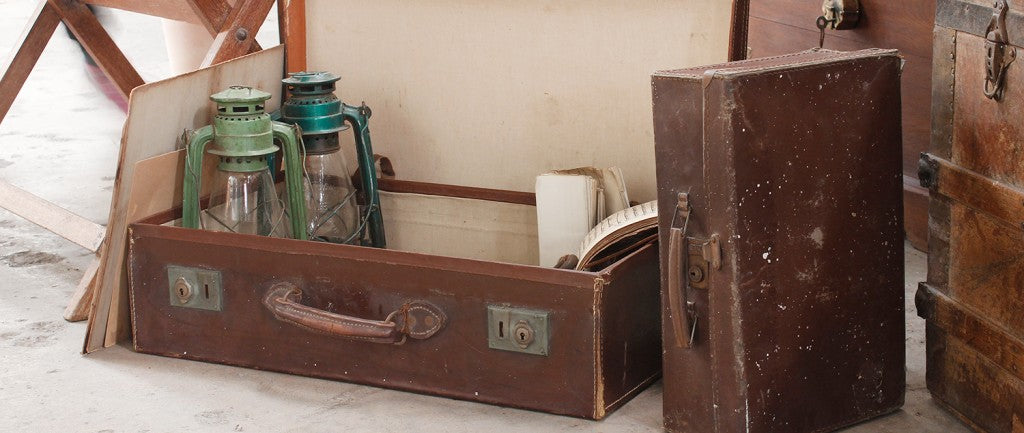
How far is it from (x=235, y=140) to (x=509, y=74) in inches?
26.7

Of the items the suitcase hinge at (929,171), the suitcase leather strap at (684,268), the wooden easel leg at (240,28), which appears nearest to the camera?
the suitcase leather strap at (684,268)

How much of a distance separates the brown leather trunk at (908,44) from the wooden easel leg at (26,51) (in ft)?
6.85

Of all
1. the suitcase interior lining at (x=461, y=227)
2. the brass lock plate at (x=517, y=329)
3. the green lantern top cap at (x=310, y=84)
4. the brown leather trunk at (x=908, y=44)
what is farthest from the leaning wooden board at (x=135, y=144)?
the brown leather trunk at (x=908, y=44)

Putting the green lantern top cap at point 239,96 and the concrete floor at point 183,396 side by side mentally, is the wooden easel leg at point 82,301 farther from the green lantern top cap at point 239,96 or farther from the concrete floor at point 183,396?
the green lantern top cap at point 239,96

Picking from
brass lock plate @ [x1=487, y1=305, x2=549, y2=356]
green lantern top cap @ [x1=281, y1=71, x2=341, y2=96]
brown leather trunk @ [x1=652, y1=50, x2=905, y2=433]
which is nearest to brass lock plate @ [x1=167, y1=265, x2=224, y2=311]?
green lantern top cap @ [x1=281, y1=71, x2=341, y2=96]

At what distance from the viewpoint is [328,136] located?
264 centimetres

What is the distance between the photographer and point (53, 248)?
311 cm

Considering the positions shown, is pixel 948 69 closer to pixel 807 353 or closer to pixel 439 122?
pixel 807 353

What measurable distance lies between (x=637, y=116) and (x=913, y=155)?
924 mm

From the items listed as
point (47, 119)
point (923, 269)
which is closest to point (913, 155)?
point (923, 269)

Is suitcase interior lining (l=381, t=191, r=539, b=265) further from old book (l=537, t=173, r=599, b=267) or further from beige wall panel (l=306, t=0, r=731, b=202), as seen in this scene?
old book (l=537, t=173, r=599, b=267)

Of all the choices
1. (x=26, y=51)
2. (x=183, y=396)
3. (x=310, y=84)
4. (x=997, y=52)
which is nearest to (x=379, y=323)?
(x=183, y=396)

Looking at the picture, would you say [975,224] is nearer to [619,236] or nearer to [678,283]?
[678,283]

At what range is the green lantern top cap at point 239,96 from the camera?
240cm
